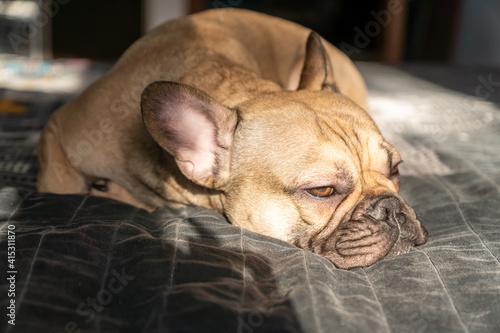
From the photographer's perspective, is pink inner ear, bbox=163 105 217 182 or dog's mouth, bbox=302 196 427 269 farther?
pink inner ear, bbox=163 105 217 182

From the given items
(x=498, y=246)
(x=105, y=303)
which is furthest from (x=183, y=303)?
(x=498, y=246)

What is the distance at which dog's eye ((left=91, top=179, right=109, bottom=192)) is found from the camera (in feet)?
8.25

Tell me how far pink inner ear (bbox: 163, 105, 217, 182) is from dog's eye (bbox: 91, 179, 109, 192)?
2.21 ft

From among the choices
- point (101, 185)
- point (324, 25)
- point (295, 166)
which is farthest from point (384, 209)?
point (324, 25)

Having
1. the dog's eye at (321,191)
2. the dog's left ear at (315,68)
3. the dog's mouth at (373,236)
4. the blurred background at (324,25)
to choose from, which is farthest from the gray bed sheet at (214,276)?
the blurred background at (324,25)

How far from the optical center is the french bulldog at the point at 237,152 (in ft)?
6.14

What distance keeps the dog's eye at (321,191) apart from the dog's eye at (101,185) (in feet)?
3.89

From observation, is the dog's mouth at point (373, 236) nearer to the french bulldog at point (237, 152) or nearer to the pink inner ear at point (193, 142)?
the french bulldog at point (237, 152)

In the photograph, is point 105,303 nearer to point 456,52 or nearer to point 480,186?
point 480,186

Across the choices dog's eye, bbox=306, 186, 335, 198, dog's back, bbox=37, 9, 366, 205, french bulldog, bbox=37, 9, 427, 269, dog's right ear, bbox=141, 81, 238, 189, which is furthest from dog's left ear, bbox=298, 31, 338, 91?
dog's eye, bbox=306, 186, 335, 198

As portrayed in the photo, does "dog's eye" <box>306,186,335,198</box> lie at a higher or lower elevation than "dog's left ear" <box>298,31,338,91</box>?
lower

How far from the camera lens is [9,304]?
A: 128 cm

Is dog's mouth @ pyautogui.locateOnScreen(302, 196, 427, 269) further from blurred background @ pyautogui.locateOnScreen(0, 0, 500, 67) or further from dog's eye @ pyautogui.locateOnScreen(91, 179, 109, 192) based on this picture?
blurred background @ pyautogui.locateOnScreen(0, 0, 500, 67)

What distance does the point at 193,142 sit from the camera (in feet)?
6.79
